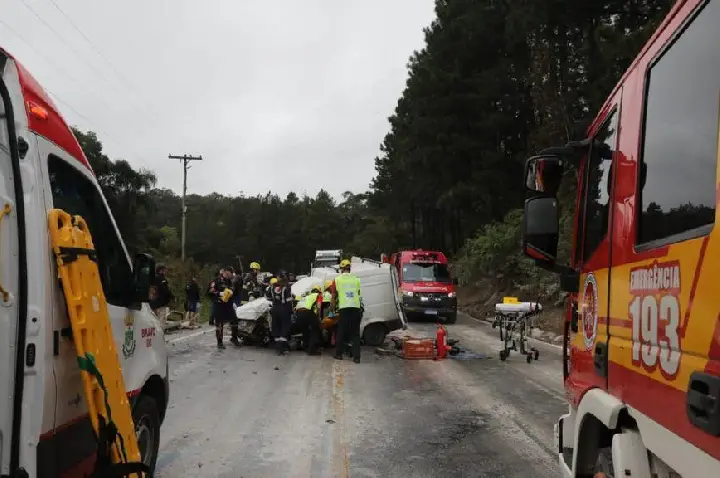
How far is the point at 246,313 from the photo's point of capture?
540 inches

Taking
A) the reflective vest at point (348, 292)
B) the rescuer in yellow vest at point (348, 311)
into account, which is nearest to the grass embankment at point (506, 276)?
the rescuer in yellow vest at point (348, 311)

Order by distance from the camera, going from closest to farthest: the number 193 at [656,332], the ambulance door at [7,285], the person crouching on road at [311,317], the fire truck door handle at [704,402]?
the fire truck door handle at [704,402], the number 193 at [656,332], the ambulance door at [7,285], the person crouching on road at [311,317]

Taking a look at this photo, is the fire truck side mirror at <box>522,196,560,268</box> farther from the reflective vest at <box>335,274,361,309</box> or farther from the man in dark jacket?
the reflective vest at <box>335,274,361,309</box>

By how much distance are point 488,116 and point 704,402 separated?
33.3 metres

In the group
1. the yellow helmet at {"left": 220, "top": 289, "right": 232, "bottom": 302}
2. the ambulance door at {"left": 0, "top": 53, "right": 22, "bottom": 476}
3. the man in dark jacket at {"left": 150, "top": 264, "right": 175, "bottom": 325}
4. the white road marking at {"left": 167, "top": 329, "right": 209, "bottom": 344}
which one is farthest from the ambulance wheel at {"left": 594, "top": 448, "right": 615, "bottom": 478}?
the white road marking at {"left": 167, "top": 329, "right": 209, "bottom": 344}

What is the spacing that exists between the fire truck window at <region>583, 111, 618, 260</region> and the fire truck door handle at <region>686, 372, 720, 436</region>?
1.28 metres

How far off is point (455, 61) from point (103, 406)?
34.1m

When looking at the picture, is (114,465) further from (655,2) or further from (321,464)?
(655,2)

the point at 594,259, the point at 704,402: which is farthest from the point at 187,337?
the point at 704,402

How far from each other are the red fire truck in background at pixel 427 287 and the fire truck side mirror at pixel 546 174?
1719 centimetres

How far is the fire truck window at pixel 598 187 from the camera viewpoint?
314 cm

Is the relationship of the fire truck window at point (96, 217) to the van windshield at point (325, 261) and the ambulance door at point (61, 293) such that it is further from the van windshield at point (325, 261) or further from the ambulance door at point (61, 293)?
the van windshield at point (325, 261)

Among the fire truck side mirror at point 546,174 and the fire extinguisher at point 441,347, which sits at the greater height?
the fire truck side mirror at point 546,174

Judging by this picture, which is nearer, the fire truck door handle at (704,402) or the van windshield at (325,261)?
the fire truck door handle at (704,402)
